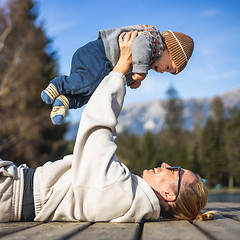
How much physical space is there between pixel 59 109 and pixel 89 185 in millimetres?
861

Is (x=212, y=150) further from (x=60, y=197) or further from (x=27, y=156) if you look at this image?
(x=60, y=197)

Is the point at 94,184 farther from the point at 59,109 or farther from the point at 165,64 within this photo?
the point at 165,64

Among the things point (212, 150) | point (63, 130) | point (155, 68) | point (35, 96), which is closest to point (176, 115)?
point (212, 150)

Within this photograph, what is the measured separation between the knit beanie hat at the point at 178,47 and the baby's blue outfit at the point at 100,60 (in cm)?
17

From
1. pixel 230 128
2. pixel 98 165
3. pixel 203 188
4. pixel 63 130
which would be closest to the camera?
pixel 98 165

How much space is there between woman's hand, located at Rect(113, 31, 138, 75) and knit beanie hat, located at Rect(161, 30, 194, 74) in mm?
454

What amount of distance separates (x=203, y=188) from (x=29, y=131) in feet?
49.5

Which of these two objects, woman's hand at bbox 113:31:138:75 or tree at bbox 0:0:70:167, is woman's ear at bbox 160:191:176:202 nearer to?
woman's hand at bbox 113:31:138:75

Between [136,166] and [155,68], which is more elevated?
[155,68]

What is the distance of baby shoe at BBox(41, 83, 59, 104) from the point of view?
8.29 ft

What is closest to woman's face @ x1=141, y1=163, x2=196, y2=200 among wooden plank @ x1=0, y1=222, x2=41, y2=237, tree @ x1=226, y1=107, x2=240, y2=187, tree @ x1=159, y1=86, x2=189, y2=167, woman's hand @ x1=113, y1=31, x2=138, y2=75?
woman's hand @ x1=113, y1=31, x2=138, y2=75

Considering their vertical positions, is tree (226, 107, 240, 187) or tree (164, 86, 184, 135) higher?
tree (164, 86, 184, 135)

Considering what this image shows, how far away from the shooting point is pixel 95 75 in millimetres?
2645

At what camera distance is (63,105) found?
8.39ft
